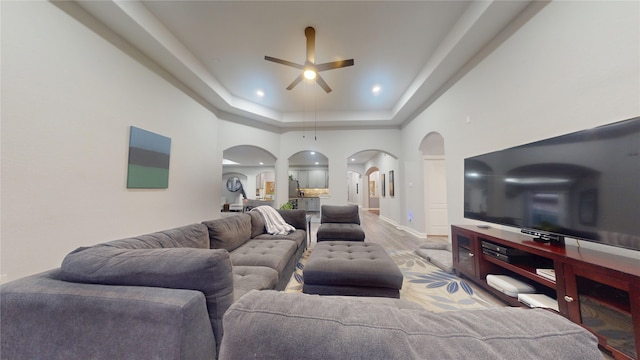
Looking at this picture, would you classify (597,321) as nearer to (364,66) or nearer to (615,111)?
(615,111)

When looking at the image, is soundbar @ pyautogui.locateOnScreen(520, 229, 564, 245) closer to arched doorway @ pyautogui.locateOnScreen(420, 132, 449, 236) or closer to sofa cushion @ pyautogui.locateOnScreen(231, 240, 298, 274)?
sofa cushion @ pyautogui.locateOnScreen(231, 240, 298, 274)

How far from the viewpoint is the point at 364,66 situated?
3490 millimetres

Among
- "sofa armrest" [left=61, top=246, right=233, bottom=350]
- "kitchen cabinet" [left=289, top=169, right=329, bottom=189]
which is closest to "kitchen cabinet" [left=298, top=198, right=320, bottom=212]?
"kitchen cabinet" [left=289, top=169, right=329, bottom=189]

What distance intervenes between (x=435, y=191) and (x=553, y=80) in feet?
11.1

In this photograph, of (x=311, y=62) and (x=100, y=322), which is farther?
(x=311, y=62)

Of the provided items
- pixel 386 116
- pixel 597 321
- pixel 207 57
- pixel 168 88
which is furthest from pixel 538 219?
pixel 168 88

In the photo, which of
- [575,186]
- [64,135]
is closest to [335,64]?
[575,186]

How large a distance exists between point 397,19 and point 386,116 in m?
2.78

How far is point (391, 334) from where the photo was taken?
0.47 meters

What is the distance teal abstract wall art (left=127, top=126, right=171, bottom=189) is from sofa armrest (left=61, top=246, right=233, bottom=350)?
212cm

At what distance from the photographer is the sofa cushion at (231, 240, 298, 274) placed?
6.26 feet

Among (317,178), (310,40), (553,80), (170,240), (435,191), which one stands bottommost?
(170,240)

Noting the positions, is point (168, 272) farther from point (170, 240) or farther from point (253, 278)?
point (170, 240)

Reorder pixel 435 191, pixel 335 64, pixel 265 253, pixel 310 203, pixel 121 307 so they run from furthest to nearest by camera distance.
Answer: pixel 310 203 → pixel 435 191 → pixel 335 64 → pixel 265 253 → pixel 121 307
